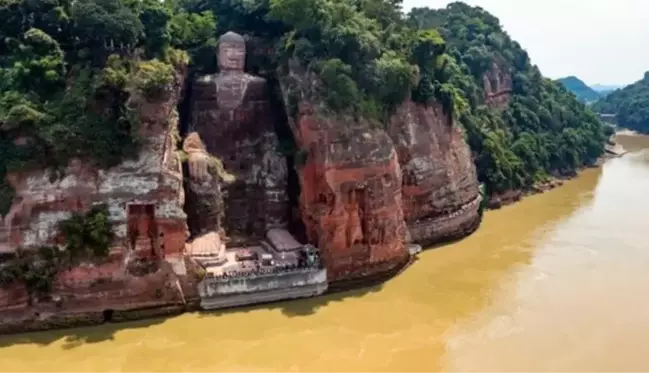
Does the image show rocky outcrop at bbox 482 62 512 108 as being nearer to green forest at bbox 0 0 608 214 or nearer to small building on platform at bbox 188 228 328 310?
green forest at bbox 0 0 608 214

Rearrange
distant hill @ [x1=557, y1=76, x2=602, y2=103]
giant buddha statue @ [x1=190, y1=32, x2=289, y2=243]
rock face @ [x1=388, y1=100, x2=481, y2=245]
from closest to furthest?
1. giant buddha statue @ [x1=190, y1=32, x2=289, y2=243]
2. rock face @ [x1=388, y1=100, x2=481, y2=245]
3. distant hill @ [x1=557, y1=76, x2=602, y2=103]

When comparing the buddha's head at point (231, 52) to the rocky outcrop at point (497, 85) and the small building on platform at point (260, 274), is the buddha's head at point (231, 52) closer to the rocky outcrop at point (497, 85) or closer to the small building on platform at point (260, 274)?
the small building on platform at point (260, 274)

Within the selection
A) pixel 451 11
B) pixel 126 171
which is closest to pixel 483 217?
pixel 126 171

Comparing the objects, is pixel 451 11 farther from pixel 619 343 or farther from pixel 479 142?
pixel 619 343

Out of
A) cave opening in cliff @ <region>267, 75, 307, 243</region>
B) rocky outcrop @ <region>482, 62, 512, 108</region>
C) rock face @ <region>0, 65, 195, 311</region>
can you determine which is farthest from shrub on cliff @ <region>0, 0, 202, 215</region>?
rocky outcrop @ <region>482, 62, 512, 108</region>

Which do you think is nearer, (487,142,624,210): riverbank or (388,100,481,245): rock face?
(388,100,481,245): rock face

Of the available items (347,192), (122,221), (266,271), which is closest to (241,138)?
(347,192)

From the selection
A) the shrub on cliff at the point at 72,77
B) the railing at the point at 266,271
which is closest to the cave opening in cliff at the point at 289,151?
the railing at the point at 266,271
